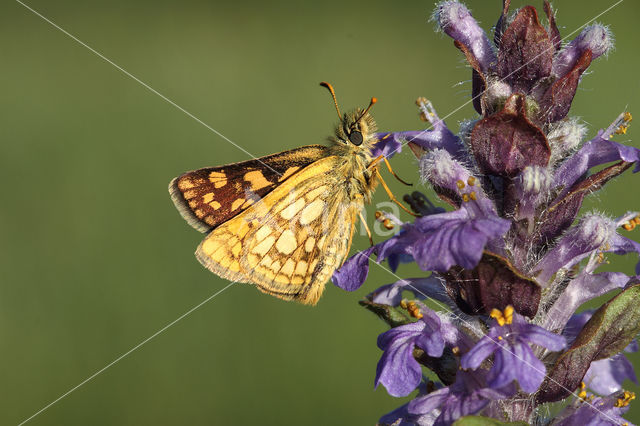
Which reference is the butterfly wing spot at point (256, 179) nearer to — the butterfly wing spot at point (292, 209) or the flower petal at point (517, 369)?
the butterfly wing spot at point (292, 209)

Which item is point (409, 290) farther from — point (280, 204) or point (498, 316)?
point (280, 204)

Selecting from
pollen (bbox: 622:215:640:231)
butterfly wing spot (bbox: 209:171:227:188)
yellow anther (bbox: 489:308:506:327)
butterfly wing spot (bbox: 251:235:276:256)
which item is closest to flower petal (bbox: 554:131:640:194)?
pollen (bbox: 622:215:640:231)

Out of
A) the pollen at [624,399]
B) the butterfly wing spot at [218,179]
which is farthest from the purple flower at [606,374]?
the butterfly wing spot at [218,179]

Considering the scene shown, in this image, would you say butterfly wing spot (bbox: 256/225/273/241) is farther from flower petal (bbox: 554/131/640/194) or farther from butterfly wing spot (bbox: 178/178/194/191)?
flower petal (bbox: 554/131/640/194)

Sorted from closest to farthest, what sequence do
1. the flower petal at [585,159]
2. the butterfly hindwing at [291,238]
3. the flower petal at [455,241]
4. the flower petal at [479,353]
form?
the flower petal at [455,241], the flower petal at [479,353], the flower petal at [585,159], the butterfly hindwing at [291,238]

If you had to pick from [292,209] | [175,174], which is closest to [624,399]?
[292,209]
